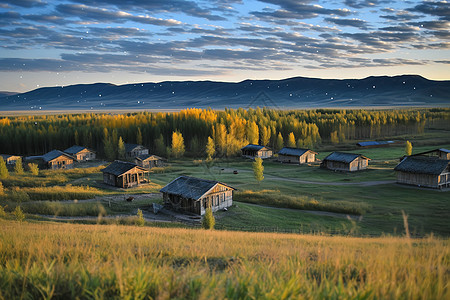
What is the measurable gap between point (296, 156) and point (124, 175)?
48173 millimetres

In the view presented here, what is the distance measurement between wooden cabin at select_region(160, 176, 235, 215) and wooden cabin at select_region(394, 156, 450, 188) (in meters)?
34.3

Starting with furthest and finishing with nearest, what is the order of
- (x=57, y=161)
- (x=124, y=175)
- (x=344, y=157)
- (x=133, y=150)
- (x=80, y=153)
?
1. (x=133, y=150)
2. (x=80, y=153)
3. (x=57, y=161)
4. (x=344, y=157)
5. (x=124, y=175)

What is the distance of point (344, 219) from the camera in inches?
1366

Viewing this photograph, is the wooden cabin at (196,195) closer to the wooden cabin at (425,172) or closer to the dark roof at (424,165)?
the wooden cabin at (425,172)

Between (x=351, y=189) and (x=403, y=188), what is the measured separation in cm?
948

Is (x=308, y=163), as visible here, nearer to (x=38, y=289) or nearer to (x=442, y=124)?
(x=38, y=289)

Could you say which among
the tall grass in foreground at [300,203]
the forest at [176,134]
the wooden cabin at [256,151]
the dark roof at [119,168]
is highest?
the forest at [176,134]

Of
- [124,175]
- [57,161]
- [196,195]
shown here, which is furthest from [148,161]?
[196,195]

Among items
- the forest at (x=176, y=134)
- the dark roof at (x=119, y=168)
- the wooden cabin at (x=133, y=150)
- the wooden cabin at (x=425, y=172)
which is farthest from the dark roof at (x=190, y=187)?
the wooden cabin at (x=133, y=150)

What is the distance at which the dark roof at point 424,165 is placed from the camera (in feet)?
172

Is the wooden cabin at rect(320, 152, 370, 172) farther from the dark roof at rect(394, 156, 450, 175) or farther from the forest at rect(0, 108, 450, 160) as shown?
the forest at rect(0, 108, 450, 160)

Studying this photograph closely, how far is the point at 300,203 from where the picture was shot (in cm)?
4062

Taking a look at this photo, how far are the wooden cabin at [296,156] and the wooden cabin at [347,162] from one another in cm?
1042

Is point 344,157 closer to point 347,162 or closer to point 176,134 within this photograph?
point 347,162
